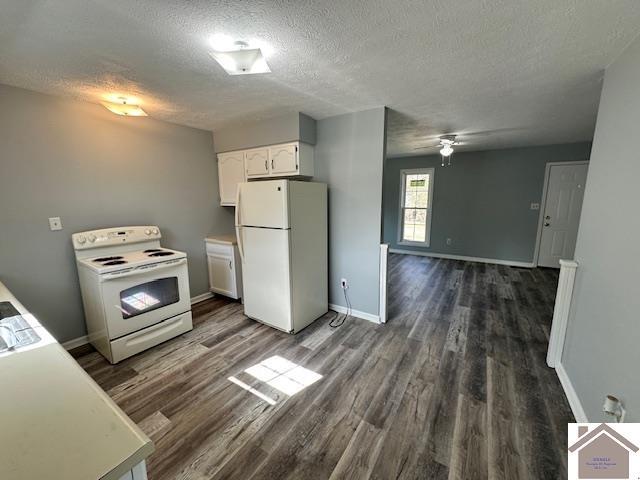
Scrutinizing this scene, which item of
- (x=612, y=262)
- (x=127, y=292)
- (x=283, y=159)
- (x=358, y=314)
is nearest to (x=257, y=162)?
(x=283, y=159)

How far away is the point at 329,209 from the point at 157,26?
7.13 ft

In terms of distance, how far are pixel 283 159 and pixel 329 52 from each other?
4.86 ft

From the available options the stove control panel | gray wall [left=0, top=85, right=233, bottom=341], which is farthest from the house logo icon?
gray wall [left=0, top=85, right=233, bottom=341]

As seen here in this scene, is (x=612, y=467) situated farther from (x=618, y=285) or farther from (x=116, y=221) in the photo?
(x=116, y=221)

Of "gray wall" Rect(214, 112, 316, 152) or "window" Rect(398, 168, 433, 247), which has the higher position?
"gray wall" Rect(214, 112, 316, 152)

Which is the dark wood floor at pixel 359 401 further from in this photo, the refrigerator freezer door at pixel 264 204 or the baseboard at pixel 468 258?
the baseboard at pixel 468 258

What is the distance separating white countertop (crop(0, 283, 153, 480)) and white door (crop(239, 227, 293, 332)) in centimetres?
180

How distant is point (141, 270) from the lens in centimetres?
235

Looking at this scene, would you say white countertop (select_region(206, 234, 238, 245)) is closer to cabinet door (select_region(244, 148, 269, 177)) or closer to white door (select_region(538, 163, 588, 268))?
cabinet door (select_region(244, 148, 269, 177))

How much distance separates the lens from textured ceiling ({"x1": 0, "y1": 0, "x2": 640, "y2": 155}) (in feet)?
4.16

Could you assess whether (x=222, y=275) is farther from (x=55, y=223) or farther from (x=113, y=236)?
(x=55, y=223)

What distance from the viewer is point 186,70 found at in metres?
1.85

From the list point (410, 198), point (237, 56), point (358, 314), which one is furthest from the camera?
point (410, 198)

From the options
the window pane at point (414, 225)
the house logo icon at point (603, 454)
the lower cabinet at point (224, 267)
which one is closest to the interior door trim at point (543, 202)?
the window pane at point (414, 225)
